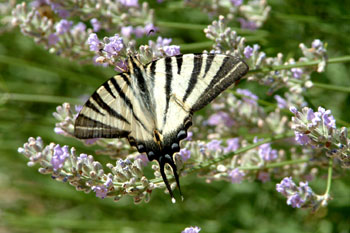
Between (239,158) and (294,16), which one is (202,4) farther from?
(239,158)

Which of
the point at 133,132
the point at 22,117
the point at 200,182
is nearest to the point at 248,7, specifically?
the point at 133,132

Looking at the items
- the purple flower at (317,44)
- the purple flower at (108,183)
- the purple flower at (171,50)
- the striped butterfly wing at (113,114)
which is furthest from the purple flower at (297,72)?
the purple flower at (108,183)

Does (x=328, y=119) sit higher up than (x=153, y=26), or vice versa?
(x=153, y=26)

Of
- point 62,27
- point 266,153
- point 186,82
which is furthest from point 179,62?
point 62,27

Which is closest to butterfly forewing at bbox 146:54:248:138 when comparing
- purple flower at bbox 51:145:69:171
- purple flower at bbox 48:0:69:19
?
purple flower at bbox 51:145:69:171

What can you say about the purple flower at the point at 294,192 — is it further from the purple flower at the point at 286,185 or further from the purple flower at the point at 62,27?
the purple flower at the point at 62,27

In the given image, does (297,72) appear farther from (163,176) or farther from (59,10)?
(59,10)
